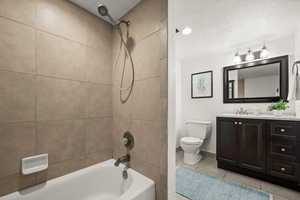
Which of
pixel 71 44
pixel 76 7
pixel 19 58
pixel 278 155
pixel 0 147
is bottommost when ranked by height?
pixel 278 155

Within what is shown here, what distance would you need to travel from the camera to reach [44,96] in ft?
3.56

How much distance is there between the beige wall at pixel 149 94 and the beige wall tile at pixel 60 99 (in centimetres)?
47

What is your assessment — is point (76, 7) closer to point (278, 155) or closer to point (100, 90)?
point (100, 90)

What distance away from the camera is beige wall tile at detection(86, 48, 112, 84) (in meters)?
1.38

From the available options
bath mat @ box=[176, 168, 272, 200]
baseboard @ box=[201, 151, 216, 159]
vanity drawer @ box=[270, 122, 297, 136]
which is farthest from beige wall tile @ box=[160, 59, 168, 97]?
baseboard @ box=[201, 151, 216, 159]

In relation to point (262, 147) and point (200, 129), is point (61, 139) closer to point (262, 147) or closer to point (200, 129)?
point (200, 129)

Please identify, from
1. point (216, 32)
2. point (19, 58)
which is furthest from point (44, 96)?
point (216, 32)

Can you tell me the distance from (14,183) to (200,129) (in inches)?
104

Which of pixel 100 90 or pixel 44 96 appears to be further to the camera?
pixel 100 90

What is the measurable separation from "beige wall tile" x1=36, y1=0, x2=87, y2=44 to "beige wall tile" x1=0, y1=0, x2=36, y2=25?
0.12 ft

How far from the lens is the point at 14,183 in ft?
3.10

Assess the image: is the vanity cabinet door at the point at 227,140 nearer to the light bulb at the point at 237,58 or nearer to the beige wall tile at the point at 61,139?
the light bulb at the point at 237,58

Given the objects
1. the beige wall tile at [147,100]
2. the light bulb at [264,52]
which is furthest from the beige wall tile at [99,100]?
the light bulb at [264,52]

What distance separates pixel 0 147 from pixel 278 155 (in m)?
2.98
